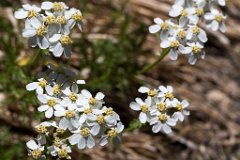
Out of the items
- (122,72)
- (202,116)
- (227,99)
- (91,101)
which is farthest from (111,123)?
(227,99)

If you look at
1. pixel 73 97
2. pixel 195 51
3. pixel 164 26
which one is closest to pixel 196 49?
pixel 195 51

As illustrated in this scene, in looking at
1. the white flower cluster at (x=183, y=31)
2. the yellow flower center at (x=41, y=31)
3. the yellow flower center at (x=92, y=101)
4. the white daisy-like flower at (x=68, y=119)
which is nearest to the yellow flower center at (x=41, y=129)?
the white daisy-like flower at (x=68, y=119)

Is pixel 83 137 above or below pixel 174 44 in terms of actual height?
below

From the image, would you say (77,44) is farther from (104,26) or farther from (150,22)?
(150,22)

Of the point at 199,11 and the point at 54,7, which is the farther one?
the point at 199,11

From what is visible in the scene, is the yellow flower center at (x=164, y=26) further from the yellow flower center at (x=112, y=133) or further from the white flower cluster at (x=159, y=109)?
the yellow flower center at (x=112, y=133)

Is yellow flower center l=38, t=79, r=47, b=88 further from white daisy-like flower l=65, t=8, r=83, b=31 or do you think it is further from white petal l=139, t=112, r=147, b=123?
white petal l=139, t=112, r=147, b=123

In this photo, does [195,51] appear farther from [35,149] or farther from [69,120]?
[35,149]

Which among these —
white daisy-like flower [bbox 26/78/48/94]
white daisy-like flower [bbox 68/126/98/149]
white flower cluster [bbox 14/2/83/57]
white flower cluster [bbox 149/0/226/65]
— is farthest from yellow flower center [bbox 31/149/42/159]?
white flower cluster [bbox 149/0/226/65]
